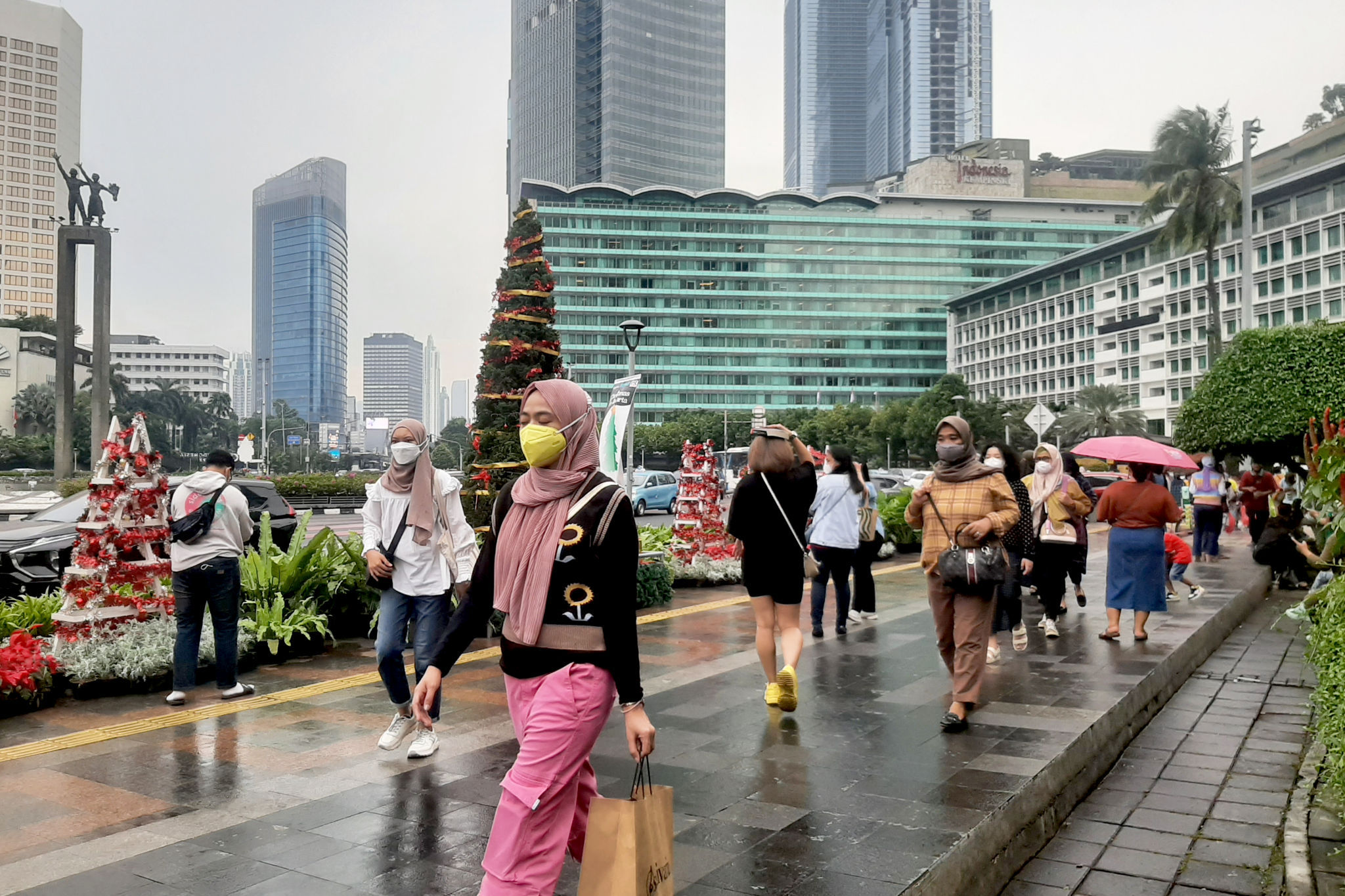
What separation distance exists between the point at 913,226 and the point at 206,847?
127 metres

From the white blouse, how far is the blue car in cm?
2406

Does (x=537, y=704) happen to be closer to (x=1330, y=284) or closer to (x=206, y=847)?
(x=206, y=847)

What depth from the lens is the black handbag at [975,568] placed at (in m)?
5.54

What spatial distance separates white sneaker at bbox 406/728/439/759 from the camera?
5.00 m

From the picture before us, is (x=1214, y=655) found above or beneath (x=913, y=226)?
beneath

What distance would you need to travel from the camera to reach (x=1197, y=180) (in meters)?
43.4

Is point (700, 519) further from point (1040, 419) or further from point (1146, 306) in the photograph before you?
point (1146, 306)

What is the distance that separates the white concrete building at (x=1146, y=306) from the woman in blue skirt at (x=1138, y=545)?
4082 cm

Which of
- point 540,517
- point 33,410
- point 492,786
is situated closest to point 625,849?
point 540,517

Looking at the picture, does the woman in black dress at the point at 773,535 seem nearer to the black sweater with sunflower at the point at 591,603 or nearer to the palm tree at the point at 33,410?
the black sweater with sunflower at the point at 591,603

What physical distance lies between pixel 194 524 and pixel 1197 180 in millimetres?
47560

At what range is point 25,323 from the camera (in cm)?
11231

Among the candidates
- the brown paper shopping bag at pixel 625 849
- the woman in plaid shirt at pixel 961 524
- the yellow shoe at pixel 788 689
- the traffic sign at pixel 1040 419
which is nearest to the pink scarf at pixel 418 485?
the yellow shoe at pixel 788 689

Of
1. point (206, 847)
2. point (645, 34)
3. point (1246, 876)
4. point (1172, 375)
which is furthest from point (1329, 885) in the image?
point (645, 34)
